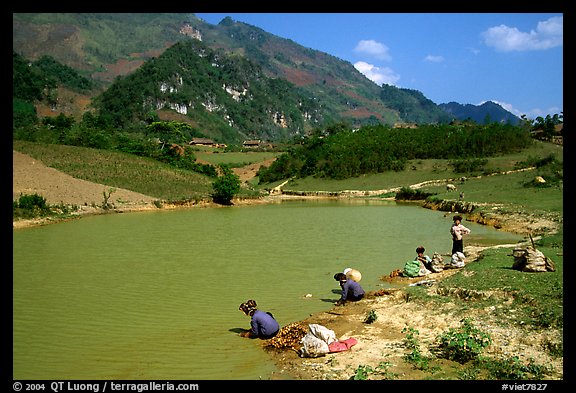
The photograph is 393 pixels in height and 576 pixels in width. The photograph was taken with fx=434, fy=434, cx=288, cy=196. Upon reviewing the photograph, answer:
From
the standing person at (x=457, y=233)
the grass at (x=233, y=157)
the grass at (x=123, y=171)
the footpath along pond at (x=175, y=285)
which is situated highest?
the grass at (x=233, y=157)

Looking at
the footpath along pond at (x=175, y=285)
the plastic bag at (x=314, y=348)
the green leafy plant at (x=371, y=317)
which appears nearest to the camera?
the plastic bag at (x=314, y=348)

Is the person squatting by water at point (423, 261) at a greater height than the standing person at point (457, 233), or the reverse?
the standing person at point (457, 233)

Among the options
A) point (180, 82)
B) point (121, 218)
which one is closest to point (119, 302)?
point (121, 218)

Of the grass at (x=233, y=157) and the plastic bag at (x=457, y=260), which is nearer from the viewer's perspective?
the plastic bag at (x=457, y=260)

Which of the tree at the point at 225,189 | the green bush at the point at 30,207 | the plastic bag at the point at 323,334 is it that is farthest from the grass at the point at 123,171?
the plastic bag at the point at 323,334

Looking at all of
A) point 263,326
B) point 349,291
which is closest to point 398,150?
point 349,291

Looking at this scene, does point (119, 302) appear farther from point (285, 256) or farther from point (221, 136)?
point (221, 136)

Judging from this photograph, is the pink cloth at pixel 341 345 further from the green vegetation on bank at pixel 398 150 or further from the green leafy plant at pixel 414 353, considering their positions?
the green vegetation on bank at pixel 398 150

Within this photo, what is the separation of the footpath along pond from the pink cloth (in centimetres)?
109

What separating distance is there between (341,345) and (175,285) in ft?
21.1

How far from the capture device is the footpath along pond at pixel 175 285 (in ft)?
24.2

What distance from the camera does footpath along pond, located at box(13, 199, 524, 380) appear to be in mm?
7387

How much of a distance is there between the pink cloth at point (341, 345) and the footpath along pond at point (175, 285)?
3.59 ft
